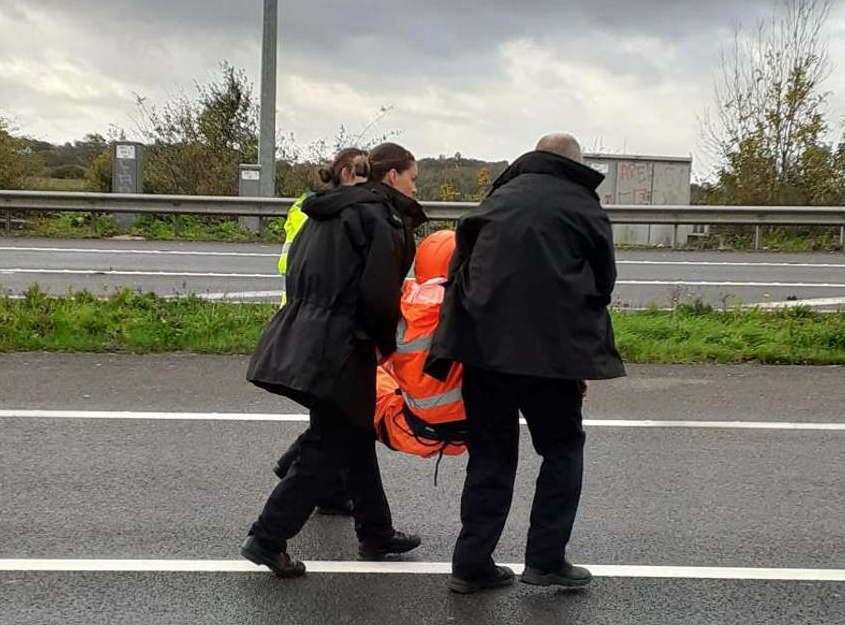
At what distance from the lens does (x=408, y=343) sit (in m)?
4.14

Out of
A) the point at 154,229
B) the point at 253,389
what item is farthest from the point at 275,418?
the point at 154,229

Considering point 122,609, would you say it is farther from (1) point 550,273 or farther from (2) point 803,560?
(2) point 803,560

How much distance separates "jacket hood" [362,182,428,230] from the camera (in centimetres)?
418

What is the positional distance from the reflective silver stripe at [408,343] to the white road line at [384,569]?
97cm

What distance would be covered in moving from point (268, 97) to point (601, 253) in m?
14.6

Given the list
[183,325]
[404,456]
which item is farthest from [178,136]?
[404,456]

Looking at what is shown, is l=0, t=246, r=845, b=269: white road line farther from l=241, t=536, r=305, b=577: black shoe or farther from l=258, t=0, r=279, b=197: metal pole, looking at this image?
l=241, t=536, r=305, b=577: black shoe

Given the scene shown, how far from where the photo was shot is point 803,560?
4391 mm

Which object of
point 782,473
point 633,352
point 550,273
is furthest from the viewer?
point 633,352

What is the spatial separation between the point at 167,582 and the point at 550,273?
2014 millimetres

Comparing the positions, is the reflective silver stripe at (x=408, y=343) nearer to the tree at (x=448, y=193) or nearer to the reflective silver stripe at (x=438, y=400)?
the reflective silver stripe at (x=438, y=400)

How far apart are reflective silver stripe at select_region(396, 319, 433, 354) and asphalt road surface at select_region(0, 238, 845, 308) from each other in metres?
7.16

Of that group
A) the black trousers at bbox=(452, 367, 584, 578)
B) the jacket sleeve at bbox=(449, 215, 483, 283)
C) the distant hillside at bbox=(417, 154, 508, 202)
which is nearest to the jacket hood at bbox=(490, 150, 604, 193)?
the jacket sleeve at bbox=(449, 215, 483, 283)

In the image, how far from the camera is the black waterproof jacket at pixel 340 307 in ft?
13.1
